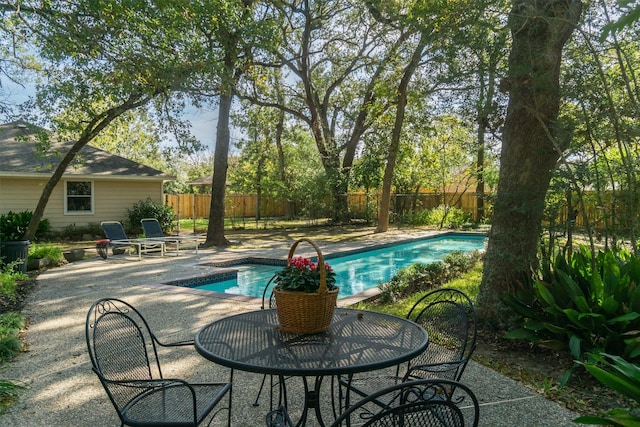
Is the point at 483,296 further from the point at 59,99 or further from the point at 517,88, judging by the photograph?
the point at 59,99

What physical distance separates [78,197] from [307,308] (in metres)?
15.1

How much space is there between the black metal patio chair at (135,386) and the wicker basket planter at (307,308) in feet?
1.73

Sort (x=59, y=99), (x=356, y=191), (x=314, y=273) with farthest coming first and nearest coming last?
(x=356, y=191), (x=59, y=99), (x=314, y=273)

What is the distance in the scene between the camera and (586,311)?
139 inches

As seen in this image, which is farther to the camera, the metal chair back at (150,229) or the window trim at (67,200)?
the window trim at (67,200)

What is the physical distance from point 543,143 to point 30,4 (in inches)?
289

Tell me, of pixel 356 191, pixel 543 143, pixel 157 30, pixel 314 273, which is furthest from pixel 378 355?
pixel 356 191

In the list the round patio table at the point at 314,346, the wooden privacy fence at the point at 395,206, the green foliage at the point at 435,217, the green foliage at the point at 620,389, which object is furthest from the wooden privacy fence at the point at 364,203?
the green foliage at the point at 620,389

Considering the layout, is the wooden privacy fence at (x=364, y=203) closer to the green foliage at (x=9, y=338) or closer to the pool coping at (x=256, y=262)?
the pool coping at (x=256, y=262)

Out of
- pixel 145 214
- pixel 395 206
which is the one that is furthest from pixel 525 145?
pixel 395 206

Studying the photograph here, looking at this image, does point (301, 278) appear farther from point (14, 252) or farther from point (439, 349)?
point (14, 252)

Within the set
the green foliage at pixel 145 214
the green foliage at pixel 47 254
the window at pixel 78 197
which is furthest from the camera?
the green foliage at pixel 145 214

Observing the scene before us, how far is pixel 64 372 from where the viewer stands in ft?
12.5

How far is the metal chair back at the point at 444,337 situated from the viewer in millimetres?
2736
